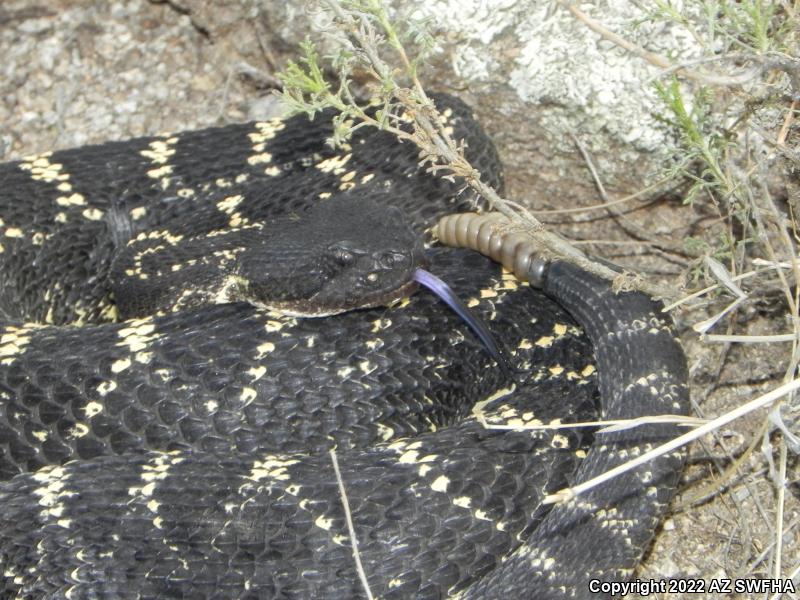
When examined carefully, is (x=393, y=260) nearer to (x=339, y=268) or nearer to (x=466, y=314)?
(x=339, y=268)

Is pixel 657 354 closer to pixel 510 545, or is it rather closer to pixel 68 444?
pixel 510 545

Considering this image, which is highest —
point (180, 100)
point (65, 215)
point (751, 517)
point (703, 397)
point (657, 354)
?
point (180, 100)

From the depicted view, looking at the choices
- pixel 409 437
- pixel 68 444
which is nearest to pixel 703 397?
pixel 409 437

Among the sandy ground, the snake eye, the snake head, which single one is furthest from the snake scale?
the sandy ground

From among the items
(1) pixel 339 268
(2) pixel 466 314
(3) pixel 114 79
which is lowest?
(2) pixel 466 314

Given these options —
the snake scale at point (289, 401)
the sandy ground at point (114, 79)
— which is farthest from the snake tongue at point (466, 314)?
the sandy ground at point (114, 79)

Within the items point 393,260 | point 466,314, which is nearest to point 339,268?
point 393,260

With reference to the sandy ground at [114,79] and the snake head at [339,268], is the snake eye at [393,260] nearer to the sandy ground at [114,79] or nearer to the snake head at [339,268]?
the snake head at [339,268]
